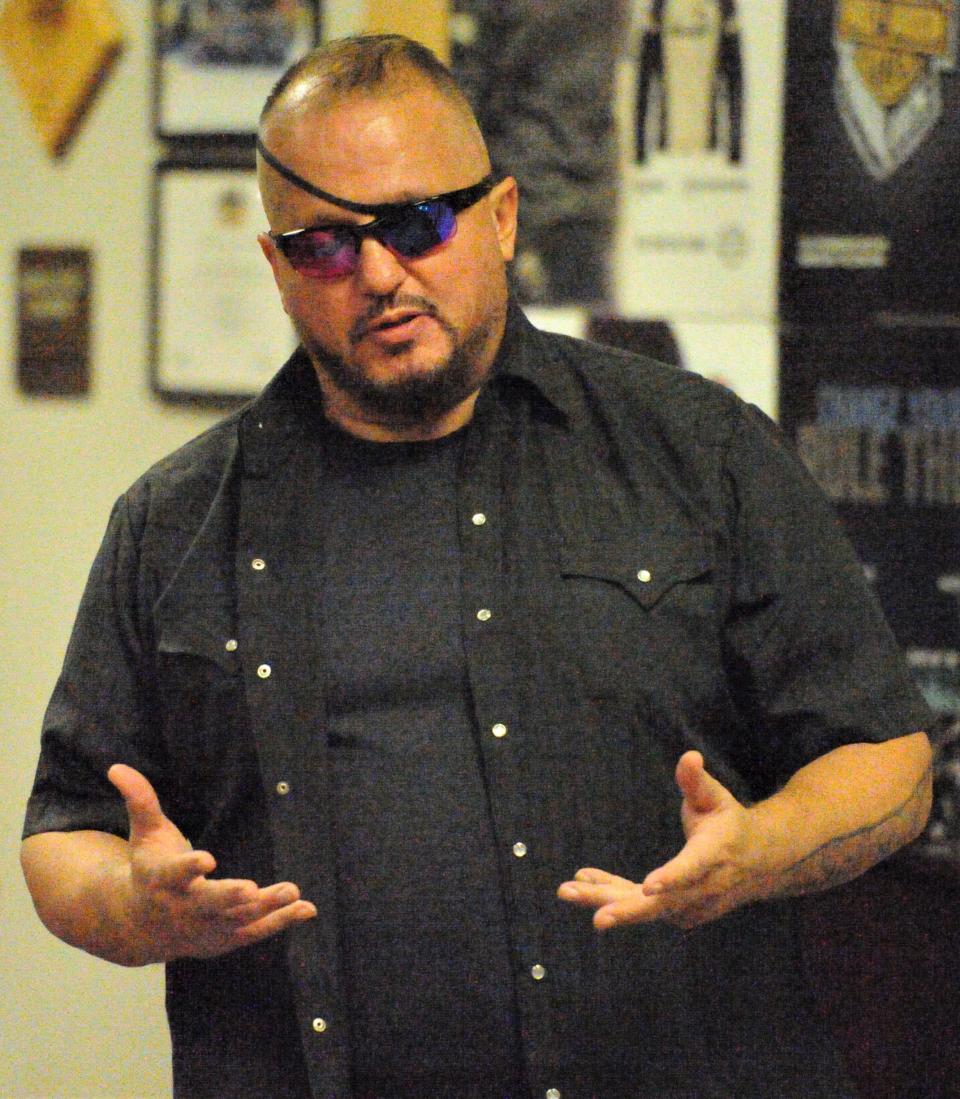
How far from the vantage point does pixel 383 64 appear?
1487 millimetres

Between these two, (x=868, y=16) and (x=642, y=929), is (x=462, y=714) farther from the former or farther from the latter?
(x=868, y=16)

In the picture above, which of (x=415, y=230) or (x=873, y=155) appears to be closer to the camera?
(x=415, y=230)

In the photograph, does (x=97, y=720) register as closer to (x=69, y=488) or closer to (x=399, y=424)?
(x=399, y=424)

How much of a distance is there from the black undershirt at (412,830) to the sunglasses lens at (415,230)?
0.82ft

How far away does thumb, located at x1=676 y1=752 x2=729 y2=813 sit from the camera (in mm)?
1204

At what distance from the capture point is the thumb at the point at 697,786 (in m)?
1.20

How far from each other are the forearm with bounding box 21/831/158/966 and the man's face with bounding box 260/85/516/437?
0.50 m

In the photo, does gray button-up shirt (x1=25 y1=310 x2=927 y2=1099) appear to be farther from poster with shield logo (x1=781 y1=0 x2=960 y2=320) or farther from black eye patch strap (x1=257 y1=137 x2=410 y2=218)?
poster with shield logo (x1=781 y1=0 x2=960 y2=320)

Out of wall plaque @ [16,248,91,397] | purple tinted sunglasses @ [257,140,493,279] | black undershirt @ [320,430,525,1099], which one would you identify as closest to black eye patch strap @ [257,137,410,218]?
purple tinted sunglasses @ [257,140,493,279]

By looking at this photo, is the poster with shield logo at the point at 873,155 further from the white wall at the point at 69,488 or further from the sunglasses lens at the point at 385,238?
the white wall at the point at 69,488

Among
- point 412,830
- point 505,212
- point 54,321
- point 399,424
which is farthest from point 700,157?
point 412,830

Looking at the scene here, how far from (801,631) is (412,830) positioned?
0.40 metres

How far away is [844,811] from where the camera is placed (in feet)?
4.51

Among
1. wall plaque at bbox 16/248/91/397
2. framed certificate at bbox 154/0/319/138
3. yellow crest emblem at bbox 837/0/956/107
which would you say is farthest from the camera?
wall plaque at bbox 16/248/91/397
